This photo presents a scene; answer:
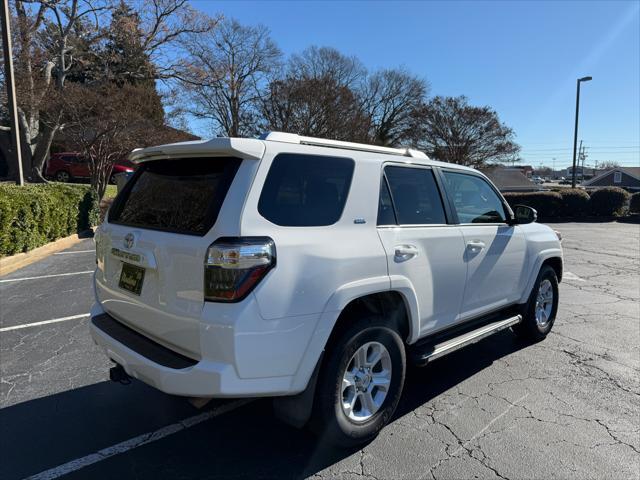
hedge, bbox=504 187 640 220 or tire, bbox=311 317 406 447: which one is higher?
hedge, bbox=504 187 640 220

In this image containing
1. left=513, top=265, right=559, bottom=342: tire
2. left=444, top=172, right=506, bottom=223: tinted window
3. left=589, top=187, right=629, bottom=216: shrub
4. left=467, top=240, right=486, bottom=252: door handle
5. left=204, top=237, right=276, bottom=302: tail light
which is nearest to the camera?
left=204, top=237, right=276, bottom=302: tail light

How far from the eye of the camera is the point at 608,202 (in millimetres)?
23844

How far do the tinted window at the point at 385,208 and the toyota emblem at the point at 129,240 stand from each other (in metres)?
1.58

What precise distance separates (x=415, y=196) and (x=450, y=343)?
3.87 ft

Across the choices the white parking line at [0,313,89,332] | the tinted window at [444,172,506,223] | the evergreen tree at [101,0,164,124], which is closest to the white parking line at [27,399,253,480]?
the tinted window at [444,172,506,223]

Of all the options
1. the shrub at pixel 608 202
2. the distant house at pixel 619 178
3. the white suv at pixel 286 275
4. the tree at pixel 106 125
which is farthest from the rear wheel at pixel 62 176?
the distant house at pixel 619 178

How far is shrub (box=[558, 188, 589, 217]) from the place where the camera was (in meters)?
23.5

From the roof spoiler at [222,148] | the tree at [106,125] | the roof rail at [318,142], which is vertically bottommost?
the roof spoiler at [222,148]

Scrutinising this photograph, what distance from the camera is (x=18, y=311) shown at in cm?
578

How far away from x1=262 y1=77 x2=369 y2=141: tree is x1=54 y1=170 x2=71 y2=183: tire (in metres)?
12.8

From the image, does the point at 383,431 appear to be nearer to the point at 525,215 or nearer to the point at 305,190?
the point at 305,190

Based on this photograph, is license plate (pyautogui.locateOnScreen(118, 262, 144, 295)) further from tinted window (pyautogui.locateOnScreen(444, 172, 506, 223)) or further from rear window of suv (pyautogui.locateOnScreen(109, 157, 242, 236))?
tinted window (pyautogui.locateOnScreen(444, 172, 506, 223))

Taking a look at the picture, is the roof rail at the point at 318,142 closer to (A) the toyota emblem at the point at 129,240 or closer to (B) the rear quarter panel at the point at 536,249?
(A) the toyota emblem at the point at 129,240

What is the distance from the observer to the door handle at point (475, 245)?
12.4 feet
